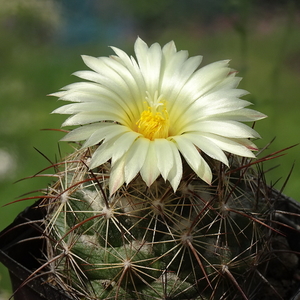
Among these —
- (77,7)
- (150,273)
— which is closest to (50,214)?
(150,273)

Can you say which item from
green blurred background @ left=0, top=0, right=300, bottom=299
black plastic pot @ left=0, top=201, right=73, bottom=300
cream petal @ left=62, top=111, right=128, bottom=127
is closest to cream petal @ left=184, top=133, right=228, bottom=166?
cream petal @ left=62, top=111, right=128, bottom=127

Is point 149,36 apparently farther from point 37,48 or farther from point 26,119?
point 26,119

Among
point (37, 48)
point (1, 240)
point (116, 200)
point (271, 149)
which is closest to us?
point (116, 200)

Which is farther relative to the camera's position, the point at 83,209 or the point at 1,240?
the point at 1,240

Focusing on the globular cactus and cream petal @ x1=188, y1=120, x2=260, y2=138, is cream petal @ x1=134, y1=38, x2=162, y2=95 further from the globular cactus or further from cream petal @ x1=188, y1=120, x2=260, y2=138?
cream petal @ x1=188, y1=120, x2=260, y2=138

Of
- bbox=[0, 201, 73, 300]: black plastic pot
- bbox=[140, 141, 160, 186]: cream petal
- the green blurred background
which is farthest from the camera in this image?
the green blurred background

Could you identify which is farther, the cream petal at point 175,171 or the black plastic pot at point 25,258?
the black plastic pot at point 25,258

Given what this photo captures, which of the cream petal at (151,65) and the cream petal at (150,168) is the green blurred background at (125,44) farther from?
the cream petal at (150,168)

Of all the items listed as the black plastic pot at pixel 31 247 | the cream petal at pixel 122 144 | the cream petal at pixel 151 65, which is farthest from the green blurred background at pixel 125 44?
the cream petal at pixel 122 144
